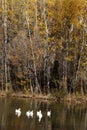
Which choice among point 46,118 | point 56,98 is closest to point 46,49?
point 56,98

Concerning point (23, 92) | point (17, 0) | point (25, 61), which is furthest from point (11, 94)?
point (17, 0)

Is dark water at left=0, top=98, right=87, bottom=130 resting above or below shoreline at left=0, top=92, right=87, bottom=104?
above

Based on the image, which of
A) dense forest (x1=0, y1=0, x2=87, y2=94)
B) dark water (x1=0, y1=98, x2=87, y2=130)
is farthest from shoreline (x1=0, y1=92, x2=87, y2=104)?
dark water (x1=0, y1=98, x2=87, y2=130)

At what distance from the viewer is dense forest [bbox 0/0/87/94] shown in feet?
127

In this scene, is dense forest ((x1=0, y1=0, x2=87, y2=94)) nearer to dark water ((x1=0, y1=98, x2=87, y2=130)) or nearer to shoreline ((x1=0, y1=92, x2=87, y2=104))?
shoreline ((x1=0, y1=92, x2=87, y2=104))

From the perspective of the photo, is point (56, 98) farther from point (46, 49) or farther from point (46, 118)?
point (46, 118)

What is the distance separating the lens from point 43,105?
31.7m

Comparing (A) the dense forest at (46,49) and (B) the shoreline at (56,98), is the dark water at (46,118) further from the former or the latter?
(A) the dense forest at (46,49)

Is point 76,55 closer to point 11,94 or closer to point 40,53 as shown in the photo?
point 40,53

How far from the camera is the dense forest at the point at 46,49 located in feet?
127

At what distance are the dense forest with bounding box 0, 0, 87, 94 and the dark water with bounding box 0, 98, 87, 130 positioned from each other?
6.21 m

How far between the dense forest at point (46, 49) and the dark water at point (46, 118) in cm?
621

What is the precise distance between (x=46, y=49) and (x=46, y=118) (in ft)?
52.6

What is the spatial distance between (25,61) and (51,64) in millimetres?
2413
